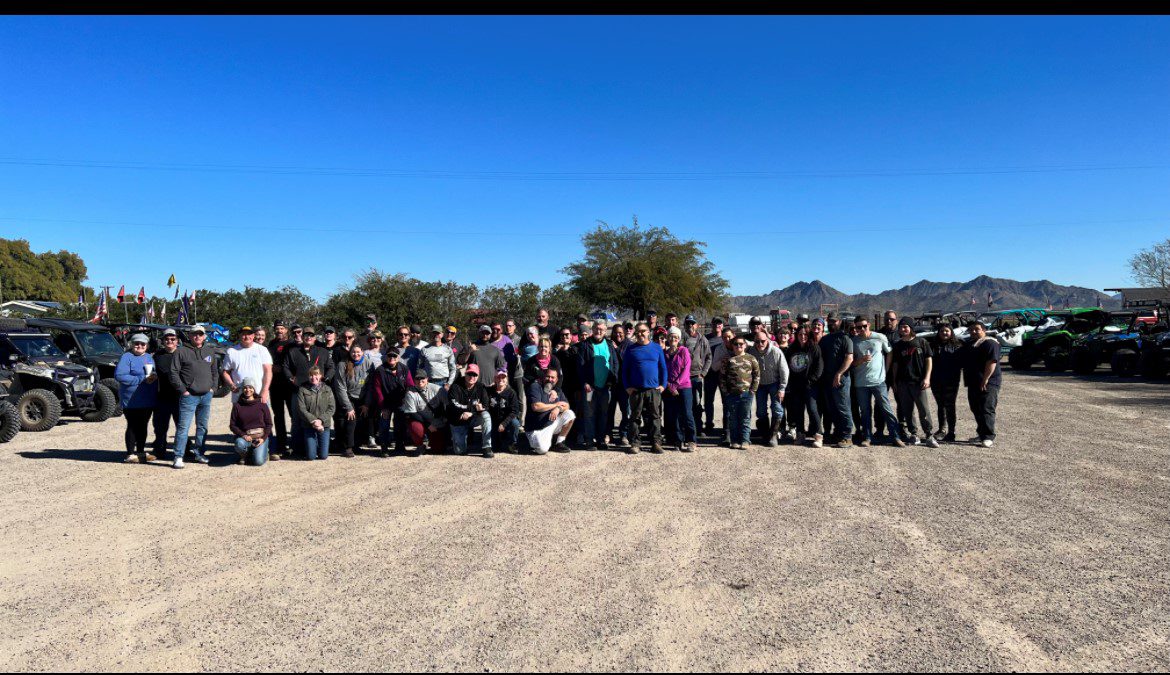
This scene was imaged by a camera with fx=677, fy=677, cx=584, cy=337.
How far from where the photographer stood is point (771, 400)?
8.69m

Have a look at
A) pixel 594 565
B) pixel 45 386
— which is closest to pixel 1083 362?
pixel 594 565

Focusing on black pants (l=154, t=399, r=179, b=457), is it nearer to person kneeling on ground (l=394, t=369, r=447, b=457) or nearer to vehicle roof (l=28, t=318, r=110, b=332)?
person kneeling on ground (l=394, t=369, r=447, b=457)

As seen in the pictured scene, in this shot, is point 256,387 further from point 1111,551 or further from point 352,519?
point 1111,551

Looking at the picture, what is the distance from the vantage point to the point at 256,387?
26.8 feet

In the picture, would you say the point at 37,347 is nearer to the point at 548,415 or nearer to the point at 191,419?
the point at 191,419

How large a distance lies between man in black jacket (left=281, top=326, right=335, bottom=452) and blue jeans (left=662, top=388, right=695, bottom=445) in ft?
13.9

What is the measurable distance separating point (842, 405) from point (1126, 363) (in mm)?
13720

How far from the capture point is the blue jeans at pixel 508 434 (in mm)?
8406

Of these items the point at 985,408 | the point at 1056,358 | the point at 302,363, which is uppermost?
the point at 302,363

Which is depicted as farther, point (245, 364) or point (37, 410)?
point (37, 410)

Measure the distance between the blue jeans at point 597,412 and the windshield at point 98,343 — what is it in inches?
406

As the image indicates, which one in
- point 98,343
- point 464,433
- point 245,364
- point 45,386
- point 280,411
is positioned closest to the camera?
point 245,364

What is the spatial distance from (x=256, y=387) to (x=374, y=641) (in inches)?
219
